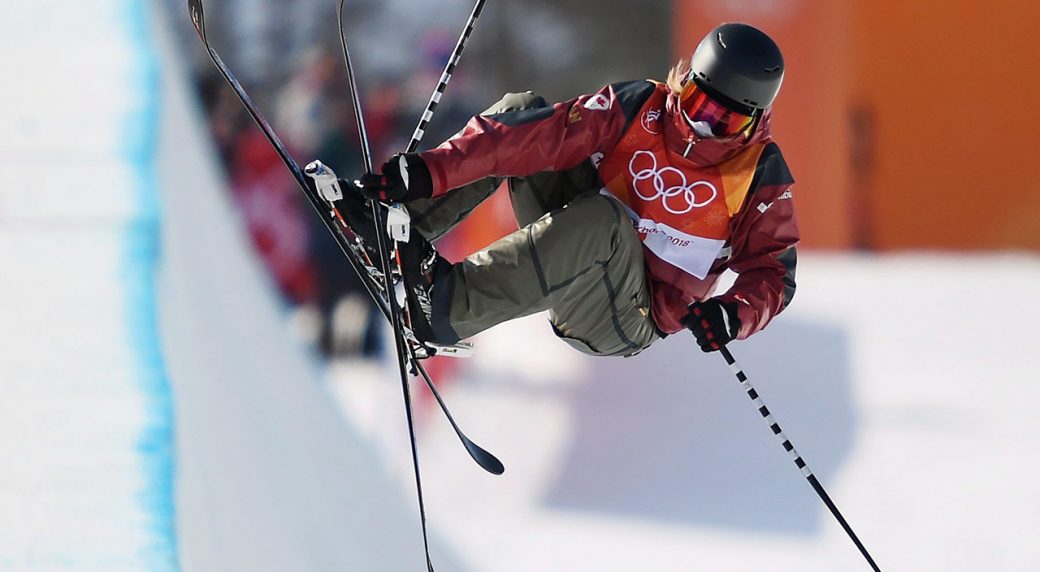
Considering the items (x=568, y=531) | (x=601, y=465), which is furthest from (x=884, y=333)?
(x=568, y=531)

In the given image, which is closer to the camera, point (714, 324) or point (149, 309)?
point (714, 324)

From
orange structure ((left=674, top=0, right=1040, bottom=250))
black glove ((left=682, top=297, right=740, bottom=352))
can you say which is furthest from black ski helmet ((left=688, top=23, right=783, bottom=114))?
orange structure ((left=674, top=0, right=1040, bottom=250))

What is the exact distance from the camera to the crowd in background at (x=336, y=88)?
7098 millimetres

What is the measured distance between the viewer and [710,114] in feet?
9.68

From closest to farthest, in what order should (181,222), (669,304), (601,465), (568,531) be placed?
(669,304) → (181,222) → (568,531) → (601,465)

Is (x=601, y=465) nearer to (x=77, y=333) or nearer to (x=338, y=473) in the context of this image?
(x=338, y=473)

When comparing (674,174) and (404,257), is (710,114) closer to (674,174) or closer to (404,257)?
(674,174)

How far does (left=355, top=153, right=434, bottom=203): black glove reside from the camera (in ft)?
9.32

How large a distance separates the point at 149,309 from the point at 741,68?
1.80 meters

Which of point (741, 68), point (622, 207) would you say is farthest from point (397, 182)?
point (741, 68)

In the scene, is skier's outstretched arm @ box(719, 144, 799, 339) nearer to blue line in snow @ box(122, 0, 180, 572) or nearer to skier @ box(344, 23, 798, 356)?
skier @ box(344, 23, 798, 356)

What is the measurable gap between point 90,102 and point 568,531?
265 cm

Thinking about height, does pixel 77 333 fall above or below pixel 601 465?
above

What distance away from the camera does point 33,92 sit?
4.11 meters
